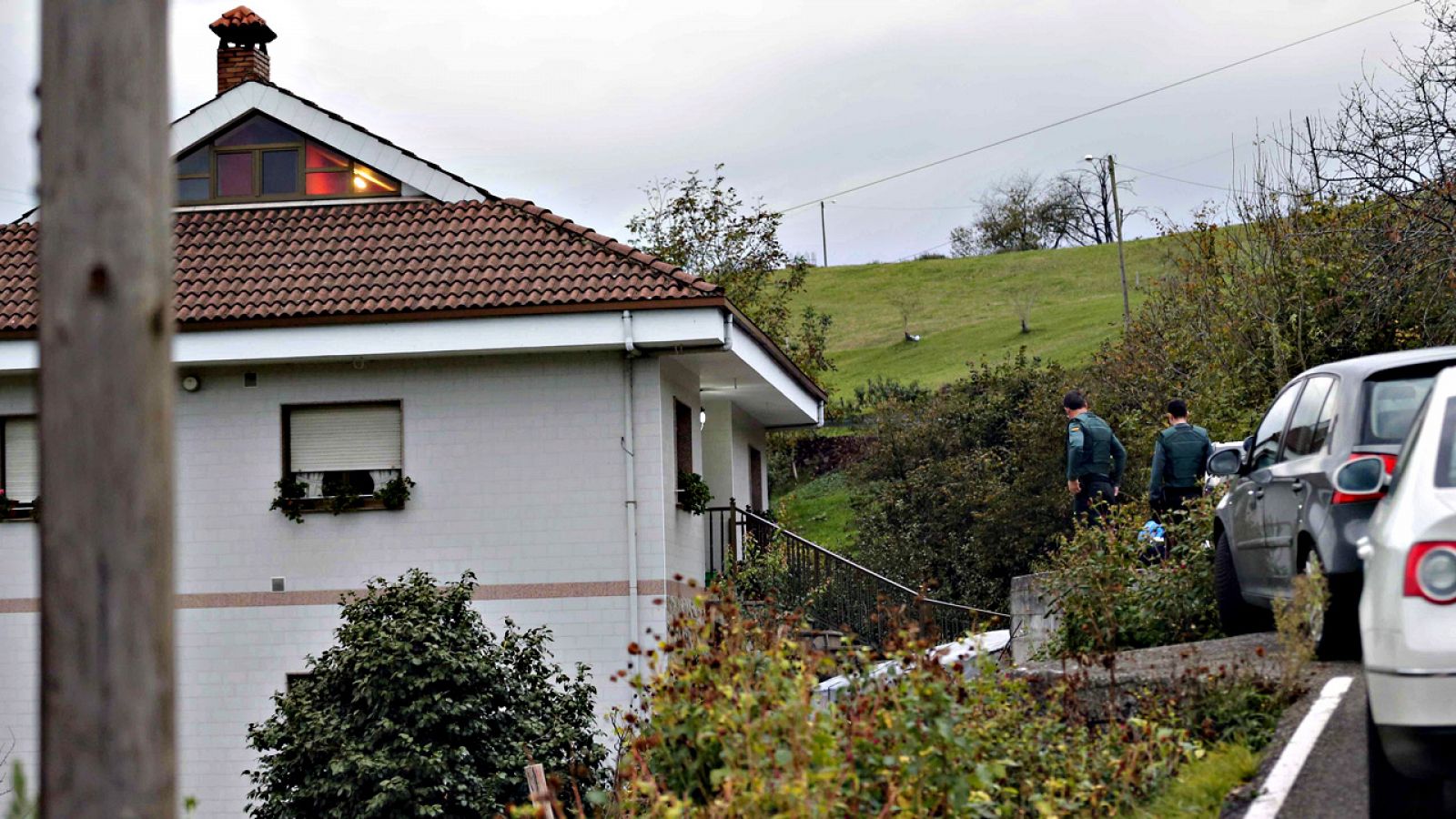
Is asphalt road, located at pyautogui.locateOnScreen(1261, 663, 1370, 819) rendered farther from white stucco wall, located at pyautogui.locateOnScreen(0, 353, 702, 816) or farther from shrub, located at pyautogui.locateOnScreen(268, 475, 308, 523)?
shrub, located at pyautogui.locateOnScreen(268, 475, 308, 523)

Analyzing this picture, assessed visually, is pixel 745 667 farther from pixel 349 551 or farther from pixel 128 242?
pixel 349 551

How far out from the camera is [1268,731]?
7.36 m

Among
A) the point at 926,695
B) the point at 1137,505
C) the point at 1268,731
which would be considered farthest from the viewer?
the point at 1137,505

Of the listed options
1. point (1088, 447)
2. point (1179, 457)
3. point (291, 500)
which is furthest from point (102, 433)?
point (291, 500)

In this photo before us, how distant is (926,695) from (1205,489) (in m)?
6.83

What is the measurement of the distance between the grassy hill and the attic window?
125ft

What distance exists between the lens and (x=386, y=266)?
17.7m

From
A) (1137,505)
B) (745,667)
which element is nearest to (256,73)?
(1137,505)

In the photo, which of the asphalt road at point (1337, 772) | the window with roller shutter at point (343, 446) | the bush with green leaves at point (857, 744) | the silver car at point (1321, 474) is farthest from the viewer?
the window with roller shutter at point (343, 446)

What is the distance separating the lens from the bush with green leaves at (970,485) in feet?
95.1

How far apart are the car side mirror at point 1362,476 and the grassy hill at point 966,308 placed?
4747 centimetres

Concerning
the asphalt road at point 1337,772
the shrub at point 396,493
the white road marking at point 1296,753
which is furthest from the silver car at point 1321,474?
the shrub at point 396,493

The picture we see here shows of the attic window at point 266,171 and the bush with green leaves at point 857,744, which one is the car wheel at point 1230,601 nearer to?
the bush with green leaves at point 857,744

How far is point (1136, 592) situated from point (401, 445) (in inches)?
353
